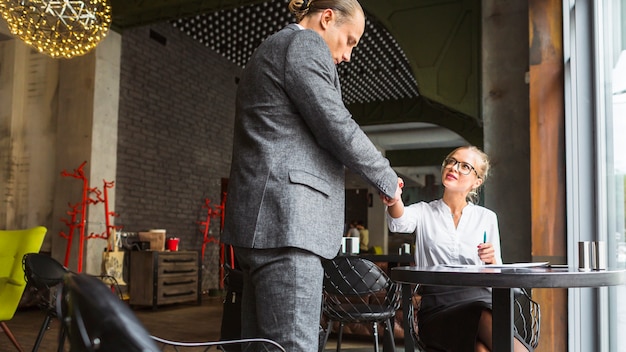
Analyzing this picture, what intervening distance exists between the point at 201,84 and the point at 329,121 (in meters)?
8.28

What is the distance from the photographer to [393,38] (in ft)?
23.9

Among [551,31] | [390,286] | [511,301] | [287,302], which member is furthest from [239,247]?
[551,31]

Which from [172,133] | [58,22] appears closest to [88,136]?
[172,133]

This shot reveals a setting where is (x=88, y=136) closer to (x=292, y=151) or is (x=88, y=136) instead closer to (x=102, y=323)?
(x=292, y=151)

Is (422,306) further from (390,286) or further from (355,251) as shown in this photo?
(355,251)

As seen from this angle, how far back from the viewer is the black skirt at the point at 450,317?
1956 millimetres

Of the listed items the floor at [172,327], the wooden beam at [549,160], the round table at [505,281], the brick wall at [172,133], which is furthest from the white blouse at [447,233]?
the brick wall at [172,133]

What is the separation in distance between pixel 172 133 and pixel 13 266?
492 cm

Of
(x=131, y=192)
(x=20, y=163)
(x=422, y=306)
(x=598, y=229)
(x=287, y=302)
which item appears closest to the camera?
(x=287, y=302)

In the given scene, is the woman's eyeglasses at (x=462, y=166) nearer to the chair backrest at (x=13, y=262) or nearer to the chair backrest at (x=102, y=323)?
the chair backrest at (x=102, y=323)

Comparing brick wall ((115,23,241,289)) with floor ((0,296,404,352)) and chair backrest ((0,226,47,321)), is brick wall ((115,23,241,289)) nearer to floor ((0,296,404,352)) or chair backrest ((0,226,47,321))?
floor ((0,296,404,352))

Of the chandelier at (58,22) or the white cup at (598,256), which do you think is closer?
the white cup at (598,256)

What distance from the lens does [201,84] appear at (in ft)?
31.0

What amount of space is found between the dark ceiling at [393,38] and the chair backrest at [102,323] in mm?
5375
